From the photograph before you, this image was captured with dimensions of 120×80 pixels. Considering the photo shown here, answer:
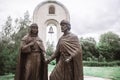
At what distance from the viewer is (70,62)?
518 cm

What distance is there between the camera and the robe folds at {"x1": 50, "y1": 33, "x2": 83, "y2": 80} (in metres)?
5.09

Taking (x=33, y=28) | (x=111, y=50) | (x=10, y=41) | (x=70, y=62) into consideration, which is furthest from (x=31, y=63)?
(x=111, y=50)

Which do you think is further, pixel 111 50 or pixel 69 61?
pixel 111 50

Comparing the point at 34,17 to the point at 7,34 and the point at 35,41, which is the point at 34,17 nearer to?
the point at 7,34

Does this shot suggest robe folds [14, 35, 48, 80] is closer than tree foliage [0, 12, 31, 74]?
Yes

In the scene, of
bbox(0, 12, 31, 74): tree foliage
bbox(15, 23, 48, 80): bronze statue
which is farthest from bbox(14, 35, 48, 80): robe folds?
bbox(0, 12, 31, 74): tree foliage

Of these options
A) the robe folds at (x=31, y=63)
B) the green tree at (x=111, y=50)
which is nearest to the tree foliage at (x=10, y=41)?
the robe folds at (x=31, y=63)

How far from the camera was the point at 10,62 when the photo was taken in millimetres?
14930

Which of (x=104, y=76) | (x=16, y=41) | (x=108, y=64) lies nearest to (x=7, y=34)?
(x=16, y=41)

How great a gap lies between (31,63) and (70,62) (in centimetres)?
103

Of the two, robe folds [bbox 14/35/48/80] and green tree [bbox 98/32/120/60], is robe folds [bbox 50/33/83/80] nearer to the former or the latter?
robe folds [bbox 14/35/48/80]

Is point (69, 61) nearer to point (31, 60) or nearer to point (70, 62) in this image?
point (70, 62)

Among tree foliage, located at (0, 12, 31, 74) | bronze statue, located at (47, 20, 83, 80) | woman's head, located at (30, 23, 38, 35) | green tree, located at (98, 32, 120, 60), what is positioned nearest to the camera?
bronze statue, located at (47, 20, 83, 80)

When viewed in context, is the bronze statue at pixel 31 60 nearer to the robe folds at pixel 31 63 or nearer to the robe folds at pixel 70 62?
the robe folds at pixel 31 63
